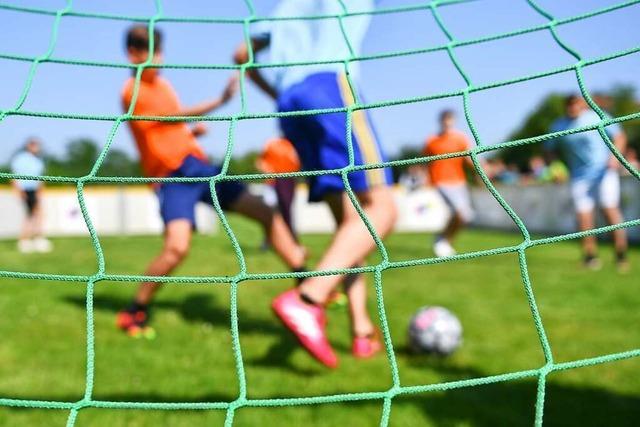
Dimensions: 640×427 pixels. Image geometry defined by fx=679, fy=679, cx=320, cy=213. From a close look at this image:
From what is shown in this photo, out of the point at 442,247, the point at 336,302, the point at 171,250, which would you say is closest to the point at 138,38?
the point at 171,250

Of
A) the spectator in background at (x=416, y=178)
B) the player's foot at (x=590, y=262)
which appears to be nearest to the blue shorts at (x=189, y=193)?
the player's foot at (x=590, y=262)

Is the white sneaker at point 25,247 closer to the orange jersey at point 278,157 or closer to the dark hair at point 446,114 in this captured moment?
the orange jersey at point 278,157

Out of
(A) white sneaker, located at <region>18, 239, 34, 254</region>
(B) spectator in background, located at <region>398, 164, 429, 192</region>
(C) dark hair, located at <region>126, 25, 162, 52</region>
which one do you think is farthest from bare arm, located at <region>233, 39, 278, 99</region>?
(B) spectator in background, located at <region>398, 164, 429, 192</region>

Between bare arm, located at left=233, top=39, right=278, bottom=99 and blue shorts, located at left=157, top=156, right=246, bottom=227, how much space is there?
1.57ft

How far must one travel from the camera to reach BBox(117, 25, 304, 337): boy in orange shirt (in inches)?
120

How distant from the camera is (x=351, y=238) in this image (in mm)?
2338

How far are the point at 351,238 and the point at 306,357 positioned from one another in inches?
22.5

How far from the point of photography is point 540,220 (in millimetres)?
12305

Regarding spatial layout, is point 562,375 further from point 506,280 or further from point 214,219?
point 214,219

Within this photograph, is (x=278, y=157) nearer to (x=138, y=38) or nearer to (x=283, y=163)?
(x=283, y=163)

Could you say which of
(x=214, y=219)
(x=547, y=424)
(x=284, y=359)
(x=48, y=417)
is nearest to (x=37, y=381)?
(x=48, y=417)

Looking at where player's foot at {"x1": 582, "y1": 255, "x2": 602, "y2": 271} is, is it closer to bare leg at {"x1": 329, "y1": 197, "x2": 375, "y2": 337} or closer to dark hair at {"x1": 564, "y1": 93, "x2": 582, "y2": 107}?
dark hair at {"x1": 564, "y1": 93, "x2": 582, "y2": 107}

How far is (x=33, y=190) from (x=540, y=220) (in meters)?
8.55

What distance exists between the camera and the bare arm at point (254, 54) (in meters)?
2.49
